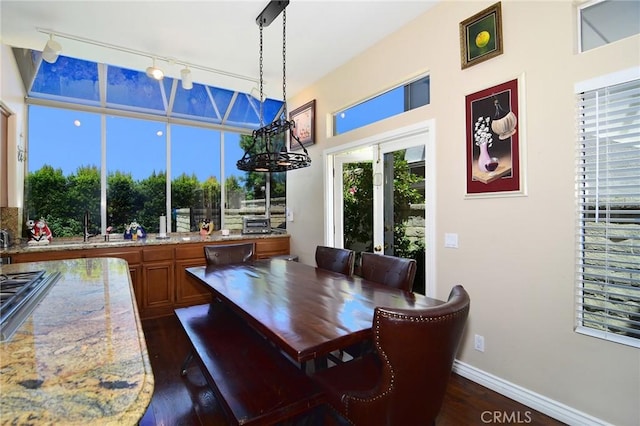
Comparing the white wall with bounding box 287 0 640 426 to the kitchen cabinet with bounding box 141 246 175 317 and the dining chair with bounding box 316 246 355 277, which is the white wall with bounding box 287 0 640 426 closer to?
the dining chair with bounding box 316 246 355 277

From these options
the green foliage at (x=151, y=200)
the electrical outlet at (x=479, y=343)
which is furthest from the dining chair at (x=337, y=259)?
the green foliage at (x=151, y=200)

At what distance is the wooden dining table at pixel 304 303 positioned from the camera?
133cm

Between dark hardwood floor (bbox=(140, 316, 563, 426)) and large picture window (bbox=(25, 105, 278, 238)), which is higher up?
large picture window (bbox=(25, 105, 278, 238))

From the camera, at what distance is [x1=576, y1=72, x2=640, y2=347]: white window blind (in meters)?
1.70

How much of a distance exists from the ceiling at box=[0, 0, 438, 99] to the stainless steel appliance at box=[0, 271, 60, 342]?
7.43ft

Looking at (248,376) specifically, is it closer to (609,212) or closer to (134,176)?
(609,212)

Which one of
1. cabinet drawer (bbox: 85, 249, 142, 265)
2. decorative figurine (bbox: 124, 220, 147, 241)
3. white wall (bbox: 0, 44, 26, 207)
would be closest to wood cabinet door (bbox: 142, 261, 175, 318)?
cabinet drawer (bbox: 85, 249, 142, 265)

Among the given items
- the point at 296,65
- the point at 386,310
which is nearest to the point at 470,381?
the point at 386,310

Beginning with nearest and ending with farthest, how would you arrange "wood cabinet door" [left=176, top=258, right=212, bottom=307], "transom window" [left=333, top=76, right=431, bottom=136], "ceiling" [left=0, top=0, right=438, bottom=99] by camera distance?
"ceiling" [left=0, top=0, right=438, bottom=99] → "transom window" [left=333, top=76, right=431, bottom=136] → "wood cabinet door" [left=176, top=258, right=212, bottom=307]

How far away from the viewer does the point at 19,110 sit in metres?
3.48

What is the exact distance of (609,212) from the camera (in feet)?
5.83

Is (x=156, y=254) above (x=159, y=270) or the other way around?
above

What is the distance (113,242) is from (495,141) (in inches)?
163

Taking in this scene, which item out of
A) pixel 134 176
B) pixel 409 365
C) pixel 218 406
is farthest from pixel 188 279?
pixel 409 365
